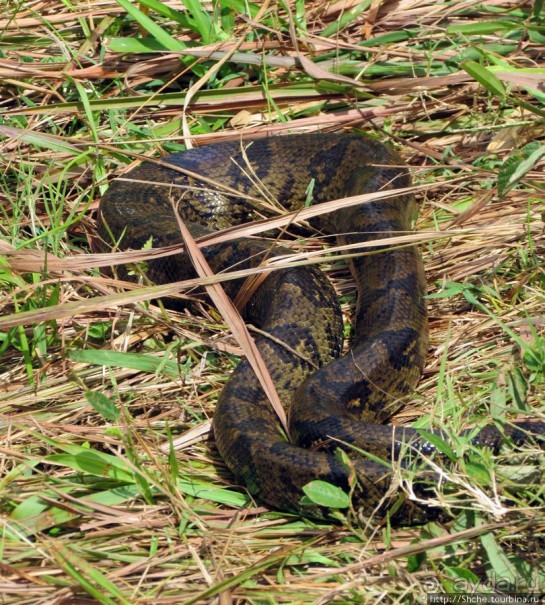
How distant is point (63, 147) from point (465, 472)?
354 cm

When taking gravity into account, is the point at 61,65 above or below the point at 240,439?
above

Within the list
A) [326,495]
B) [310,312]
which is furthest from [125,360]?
[326,495]

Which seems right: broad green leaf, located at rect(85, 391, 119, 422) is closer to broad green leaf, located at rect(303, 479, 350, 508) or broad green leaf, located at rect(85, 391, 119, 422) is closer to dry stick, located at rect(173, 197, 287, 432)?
dry stick, located at rect(173, 197, 287, 432)

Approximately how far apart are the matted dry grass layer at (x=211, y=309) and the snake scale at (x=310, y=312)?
0.45 feet

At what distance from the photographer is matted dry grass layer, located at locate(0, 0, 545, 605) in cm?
302

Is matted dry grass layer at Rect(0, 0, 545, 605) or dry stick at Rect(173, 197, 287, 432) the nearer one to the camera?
matted dry grass layer at Rect(0, 0, 545, 605)

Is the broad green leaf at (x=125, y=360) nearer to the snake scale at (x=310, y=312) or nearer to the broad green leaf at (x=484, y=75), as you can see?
the snake scale at (x=310, y=312)

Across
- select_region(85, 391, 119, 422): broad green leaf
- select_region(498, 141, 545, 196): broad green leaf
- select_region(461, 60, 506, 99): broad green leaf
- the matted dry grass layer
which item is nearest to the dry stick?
the matted dry grass layer

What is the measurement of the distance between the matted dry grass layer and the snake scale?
0.45 ft

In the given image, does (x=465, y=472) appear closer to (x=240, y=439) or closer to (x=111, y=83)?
(x=240, y=439)

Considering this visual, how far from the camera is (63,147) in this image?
5492 mm

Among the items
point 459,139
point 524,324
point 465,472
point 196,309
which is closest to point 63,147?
point 196,309

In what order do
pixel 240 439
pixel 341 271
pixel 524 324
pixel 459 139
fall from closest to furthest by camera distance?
pixel 240 439
pixel 524 324
pixel 341 271
pixel 459 139

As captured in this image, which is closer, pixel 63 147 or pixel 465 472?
pixel 465 472
